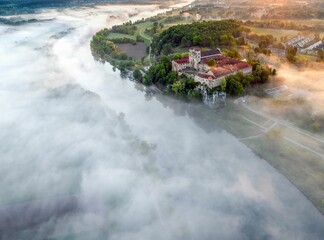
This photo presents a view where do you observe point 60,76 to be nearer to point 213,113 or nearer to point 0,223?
point 213,113

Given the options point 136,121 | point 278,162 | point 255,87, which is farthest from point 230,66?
point 278,162

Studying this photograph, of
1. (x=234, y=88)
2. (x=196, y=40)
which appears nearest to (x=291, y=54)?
(x=196, y=40)

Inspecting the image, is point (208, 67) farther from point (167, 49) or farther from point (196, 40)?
point (167, 49)

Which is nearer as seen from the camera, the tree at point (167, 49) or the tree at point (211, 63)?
the tree at point (211, 63)

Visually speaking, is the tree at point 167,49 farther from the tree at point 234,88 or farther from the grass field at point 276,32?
the grass field at point 276,32

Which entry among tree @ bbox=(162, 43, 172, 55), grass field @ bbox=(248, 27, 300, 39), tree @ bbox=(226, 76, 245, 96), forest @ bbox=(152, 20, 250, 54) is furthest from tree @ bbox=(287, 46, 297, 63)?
tree @ bbox=(162, 43, 172, 55)

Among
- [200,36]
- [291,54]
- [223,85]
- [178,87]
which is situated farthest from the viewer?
[200,36]

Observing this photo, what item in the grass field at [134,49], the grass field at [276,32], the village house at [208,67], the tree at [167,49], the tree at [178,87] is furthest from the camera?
the grass field at [276,32]

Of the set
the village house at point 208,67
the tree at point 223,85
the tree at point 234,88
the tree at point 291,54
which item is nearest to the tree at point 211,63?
the village house at point 208,67

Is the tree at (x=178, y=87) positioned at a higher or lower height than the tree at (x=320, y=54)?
higher
